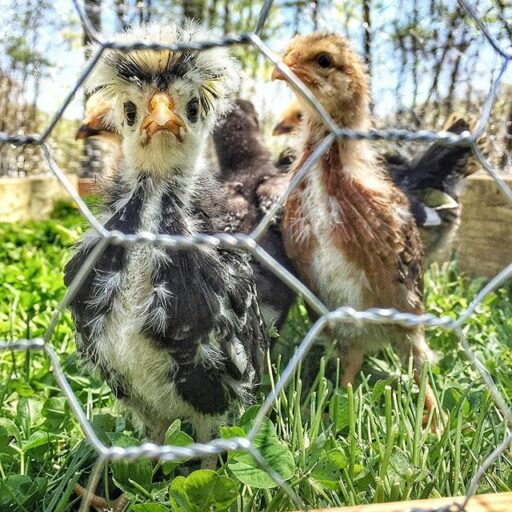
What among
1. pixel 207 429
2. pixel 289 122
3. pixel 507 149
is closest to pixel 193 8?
pixel 289 122

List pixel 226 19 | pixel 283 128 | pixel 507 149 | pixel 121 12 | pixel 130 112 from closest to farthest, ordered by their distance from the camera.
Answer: pixel 130 112
pixel 283 128
pixel 507 149
pixel 121 12
pixel 226 19

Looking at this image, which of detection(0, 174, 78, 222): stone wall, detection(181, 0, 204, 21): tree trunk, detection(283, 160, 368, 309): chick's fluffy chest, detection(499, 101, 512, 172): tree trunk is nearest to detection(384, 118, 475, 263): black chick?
detection(283, 160, 368, 309): chick's fluffy chest

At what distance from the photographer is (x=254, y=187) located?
1.93m

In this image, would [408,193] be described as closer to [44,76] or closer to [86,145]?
[44,76]

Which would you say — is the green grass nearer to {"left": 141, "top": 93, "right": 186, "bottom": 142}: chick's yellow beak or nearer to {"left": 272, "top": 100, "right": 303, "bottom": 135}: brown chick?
{"left": 141, "top": 93, "right": 186, "bottom": 142}: chick's yellow beak

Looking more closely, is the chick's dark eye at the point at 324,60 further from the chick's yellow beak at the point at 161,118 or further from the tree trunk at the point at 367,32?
the tree trunk at the point at 367,32

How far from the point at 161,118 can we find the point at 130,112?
0.45ft

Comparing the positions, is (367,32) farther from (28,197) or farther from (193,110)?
(193,110)

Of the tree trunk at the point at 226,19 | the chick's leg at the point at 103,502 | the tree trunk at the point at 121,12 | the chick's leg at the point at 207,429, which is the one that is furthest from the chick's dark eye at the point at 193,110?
the tree trunk at the point at 226,19

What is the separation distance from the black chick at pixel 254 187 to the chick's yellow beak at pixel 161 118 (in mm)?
456

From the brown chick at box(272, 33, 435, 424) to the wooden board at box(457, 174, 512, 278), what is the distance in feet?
1.91

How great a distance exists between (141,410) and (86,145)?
3261mm

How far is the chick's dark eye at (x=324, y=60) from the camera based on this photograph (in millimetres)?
1564

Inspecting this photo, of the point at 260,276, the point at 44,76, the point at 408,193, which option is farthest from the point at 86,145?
the point at 260,276
